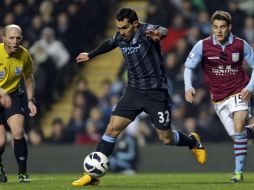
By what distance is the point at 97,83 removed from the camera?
973 inches

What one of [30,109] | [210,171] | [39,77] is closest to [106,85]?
[39,77]

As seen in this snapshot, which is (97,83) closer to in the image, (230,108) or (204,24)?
(204,24)

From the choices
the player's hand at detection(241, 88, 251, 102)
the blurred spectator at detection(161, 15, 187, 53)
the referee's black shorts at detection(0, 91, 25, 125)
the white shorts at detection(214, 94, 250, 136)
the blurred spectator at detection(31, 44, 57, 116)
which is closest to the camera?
the player's hand at detection(241, 88, 251, 102)

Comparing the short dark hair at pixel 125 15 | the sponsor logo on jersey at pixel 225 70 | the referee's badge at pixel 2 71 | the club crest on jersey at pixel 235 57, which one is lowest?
the sponsor logo on jersey at pixel 225 70

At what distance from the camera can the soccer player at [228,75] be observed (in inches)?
557

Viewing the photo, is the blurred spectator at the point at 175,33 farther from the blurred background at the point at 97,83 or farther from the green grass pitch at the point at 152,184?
the green grass pitch at the point at 152,184

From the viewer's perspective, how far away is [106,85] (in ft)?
73.9

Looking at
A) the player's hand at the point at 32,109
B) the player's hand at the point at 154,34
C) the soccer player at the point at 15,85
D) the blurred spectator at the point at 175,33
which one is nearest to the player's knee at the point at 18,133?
the soccer player at the point at 15,85

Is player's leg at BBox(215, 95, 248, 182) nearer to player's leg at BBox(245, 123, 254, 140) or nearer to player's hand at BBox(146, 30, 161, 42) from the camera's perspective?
player's leg at BBox(245, 123, 254, 140)

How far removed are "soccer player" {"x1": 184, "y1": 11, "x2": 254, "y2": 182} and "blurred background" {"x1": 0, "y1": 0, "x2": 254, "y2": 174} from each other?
5991 mm

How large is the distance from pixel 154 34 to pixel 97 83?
11.5 m

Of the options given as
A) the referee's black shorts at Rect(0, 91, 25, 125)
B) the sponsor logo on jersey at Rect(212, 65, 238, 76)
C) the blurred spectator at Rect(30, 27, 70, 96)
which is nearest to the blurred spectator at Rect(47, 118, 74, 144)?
the blurred spectator at Rect(30, 27, 70, 96)

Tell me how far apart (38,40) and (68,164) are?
3.51 metres

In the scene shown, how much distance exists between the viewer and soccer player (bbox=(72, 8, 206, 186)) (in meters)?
13.6
